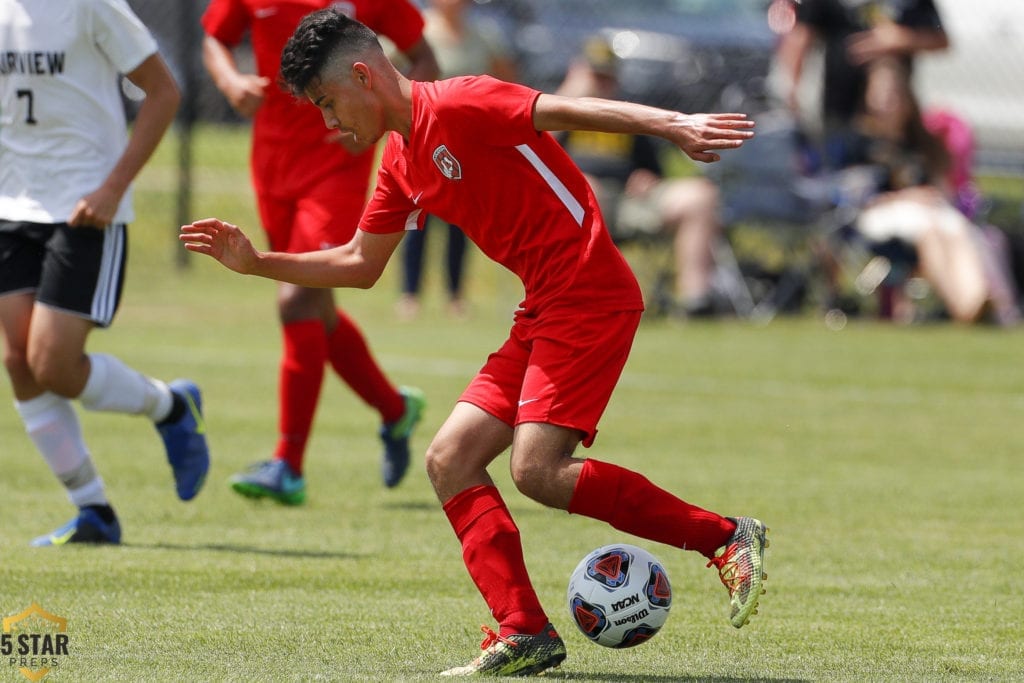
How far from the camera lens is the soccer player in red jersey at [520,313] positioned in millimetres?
4742

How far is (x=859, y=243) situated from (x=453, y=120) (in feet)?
36.6

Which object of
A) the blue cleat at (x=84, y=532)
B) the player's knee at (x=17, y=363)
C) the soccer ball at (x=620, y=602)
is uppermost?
the soccer ball at (x=620, y=602)

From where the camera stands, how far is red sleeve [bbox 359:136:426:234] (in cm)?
509

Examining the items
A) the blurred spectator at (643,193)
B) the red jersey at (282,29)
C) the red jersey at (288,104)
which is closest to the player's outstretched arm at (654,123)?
the red jersey at (288,104)

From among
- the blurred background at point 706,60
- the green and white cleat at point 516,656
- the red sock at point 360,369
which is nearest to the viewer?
the green and white cleat at point 516,656

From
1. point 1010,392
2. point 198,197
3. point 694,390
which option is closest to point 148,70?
point 694,390

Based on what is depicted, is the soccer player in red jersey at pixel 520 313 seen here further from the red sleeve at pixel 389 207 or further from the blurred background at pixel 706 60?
the blurred background at pixel 706 60

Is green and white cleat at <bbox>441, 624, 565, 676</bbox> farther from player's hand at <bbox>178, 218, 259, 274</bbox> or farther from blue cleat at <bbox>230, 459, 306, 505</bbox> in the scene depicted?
blue cleat at <bbox>230, 459, 306, 505</bbox>

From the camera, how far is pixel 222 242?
5027 millimetres

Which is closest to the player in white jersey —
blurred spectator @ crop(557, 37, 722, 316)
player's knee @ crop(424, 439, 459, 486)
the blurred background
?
player's knee @ crop(424, 439, 459, 486)

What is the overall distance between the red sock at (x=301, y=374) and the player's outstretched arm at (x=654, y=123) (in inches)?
125

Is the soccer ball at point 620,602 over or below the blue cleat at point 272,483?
over

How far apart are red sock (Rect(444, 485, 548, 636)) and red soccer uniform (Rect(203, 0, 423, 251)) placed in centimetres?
286

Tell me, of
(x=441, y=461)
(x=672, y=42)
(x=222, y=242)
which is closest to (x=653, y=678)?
(x=441, y=461)
